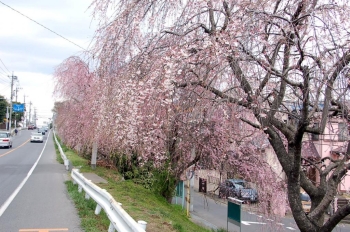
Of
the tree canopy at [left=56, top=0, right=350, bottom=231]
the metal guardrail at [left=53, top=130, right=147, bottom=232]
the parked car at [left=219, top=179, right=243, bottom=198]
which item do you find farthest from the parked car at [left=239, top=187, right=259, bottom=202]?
the metal guardrail at [left=53, top=130, right=147, bottom=232]

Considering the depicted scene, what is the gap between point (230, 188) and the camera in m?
12.4

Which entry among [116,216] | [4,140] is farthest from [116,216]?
[4,140]

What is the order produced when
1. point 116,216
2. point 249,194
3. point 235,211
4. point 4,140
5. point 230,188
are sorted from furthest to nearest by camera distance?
point 4,140, point 230,188, point 235,211, point 249,194, point 116,216

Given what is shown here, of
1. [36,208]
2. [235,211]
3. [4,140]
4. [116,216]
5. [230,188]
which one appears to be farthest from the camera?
[4,140]

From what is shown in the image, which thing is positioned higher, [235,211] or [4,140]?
[4,140]

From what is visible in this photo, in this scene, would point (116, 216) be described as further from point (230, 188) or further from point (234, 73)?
point (230, 188)

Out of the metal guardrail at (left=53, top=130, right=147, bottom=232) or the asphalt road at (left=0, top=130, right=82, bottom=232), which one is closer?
the metal guardrail at (left=53, top=130, right=147, bottom=232)

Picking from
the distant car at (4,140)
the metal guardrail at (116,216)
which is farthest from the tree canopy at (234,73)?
the distant car at (4,140)

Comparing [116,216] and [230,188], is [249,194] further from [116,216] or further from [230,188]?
[116,216]

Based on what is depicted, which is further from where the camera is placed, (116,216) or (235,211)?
(235,211)

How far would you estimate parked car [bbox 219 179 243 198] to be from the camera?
39.1 feet

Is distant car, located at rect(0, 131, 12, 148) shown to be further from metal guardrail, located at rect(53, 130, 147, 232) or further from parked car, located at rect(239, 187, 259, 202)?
metal guardrail, located at rect(53, 130, 147, 232)

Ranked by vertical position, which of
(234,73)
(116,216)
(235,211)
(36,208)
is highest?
(234,73)

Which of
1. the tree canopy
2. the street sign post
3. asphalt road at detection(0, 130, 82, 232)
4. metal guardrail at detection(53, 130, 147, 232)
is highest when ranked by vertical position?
the tree canopy
